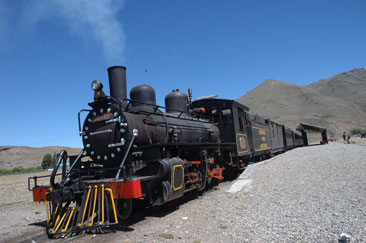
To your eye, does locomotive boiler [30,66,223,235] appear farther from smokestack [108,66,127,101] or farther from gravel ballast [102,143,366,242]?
gravel ballast [102,143,366,242]

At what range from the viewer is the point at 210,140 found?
9.86m

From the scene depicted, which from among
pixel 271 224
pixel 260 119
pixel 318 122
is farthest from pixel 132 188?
pixel 318 122

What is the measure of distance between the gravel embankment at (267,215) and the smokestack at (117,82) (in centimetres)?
314

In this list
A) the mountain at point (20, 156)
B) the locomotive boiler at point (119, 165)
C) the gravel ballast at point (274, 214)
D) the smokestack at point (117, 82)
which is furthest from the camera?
the mountain at point (20, 156)

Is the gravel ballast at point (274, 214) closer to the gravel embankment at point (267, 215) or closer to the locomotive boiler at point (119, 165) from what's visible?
the gravel embankment at point (267, 215)

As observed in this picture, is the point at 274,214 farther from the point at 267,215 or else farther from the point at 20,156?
the point at 20,156

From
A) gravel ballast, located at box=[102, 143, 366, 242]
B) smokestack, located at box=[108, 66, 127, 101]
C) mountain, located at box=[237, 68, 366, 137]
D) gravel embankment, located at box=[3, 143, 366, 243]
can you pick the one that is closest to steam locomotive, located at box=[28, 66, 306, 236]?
smokestack, located at box=[108, 66, 127, 101]

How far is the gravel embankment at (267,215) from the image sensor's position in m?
4.39

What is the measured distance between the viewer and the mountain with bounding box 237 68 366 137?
282ft

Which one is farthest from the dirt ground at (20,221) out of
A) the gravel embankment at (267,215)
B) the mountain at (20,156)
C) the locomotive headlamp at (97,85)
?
the mountain at (20,156)

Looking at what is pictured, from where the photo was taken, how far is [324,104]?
405 feet

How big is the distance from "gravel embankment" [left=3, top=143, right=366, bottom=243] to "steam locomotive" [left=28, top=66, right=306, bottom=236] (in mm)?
512

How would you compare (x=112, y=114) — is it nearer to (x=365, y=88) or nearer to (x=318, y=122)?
(x=318, y=122)

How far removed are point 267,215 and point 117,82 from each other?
4830 millimetres
